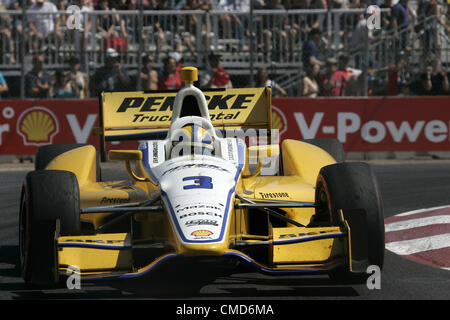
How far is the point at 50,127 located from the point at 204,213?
10930mm

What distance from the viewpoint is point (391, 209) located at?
35.7 ft

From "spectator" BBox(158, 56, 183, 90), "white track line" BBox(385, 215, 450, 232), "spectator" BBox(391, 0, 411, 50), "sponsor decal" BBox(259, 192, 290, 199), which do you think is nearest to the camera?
"sponsor decal" BBox(259, 192, 290, 199)

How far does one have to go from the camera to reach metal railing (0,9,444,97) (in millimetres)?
17312

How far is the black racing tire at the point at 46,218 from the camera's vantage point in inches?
253

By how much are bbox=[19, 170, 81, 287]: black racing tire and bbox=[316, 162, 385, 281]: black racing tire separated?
176 centimetres

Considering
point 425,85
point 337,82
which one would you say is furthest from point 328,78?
point 425,85

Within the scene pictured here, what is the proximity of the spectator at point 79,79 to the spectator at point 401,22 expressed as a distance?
221 inches

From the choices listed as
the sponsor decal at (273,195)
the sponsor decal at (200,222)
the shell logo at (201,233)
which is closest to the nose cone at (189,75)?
the sponsor decal at (273,195)

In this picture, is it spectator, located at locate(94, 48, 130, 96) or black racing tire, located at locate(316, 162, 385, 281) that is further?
spectator, located at locate(94, 48, 130, 96)

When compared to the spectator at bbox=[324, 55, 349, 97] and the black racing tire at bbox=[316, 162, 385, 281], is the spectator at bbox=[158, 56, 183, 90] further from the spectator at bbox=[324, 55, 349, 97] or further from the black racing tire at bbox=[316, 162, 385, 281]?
the black racing tire at bbox=[316, 162, 385, 281]

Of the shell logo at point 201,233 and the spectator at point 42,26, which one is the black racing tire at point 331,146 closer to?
the shell logo at point 201,233

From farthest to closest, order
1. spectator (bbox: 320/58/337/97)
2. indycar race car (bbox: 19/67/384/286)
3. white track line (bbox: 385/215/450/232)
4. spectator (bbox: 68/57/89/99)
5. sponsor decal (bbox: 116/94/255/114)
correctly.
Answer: spectator (bbox: 320/58/337/97) → spectator (bbox: 68/57/89/99) → white track line (bbox: 385/215/450/232) → sponsor decal (bbox: 116/94/255/114) → indycar race car (bbox: 19/67/384/286)

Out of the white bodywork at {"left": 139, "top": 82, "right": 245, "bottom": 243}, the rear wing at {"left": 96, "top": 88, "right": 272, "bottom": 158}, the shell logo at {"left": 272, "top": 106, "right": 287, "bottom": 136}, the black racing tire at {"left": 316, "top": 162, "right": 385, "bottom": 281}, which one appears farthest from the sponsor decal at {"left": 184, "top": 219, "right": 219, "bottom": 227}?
the shell logo at {"left": 272, "top": 106, "right": 287, "bottom": 136}

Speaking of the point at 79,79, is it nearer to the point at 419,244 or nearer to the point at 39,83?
the point at 39,83
